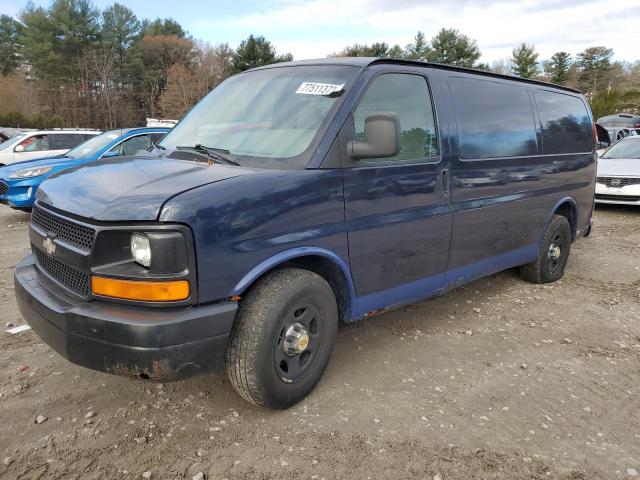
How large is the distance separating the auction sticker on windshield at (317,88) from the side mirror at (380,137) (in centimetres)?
38

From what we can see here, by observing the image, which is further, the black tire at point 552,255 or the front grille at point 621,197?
the front grille at point 621,197

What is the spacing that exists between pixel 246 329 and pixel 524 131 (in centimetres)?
339

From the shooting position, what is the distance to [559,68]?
217 feet

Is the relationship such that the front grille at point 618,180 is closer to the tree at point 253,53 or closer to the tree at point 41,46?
the tree at point 253,53

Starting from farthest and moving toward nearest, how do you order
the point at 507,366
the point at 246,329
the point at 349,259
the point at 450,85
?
the point at 450,85
the point at 507,366
the point at 349,259
the point at 246,329

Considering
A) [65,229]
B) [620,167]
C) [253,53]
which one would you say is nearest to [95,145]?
[65,229]

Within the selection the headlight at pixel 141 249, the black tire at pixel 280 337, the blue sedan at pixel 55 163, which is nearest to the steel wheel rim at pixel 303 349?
the black tire at pixel 280 337

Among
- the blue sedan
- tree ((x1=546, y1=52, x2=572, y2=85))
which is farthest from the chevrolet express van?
tree ((x1=546, y1=52, x2=572, y2=85))

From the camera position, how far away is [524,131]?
15.5 ft

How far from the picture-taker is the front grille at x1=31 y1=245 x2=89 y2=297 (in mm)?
2662

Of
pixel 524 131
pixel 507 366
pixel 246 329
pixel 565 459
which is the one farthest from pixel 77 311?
pixel 524 131

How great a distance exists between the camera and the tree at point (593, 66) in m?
68.5

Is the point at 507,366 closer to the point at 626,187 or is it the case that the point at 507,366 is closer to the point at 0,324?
the point at 0,324

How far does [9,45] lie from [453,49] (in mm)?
A: 48168
